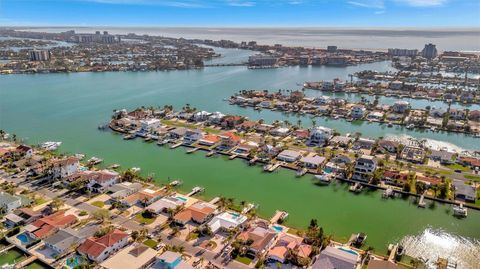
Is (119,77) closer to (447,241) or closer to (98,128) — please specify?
(98,128)

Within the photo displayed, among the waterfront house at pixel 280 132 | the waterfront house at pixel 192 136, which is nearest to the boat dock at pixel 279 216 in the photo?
the waterfront house at pixel 280 132

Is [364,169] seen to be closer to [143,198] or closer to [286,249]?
[286,249]

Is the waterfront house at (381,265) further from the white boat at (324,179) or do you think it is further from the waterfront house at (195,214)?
the white boat at (324,179)

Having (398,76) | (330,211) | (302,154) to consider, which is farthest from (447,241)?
(398,76)

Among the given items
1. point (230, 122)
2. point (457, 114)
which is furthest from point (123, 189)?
point (457, 114)

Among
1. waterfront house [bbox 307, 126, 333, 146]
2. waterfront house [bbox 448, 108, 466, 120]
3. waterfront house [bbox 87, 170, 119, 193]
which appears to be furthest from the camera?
waterfront house [bbox 448, 108, 466, 120]

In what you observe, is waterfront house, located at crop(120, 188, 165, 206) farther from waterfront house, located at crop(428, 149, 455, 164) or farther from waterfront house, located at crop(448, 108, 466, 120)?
waterfront house, located at crop(448, 108, 466, 120)

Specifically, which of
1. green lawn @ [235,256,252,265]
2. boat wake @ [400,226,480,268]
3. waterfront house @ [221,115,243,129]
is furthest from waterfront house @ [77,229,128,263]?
waterfront house @ [221,115,243,129]
